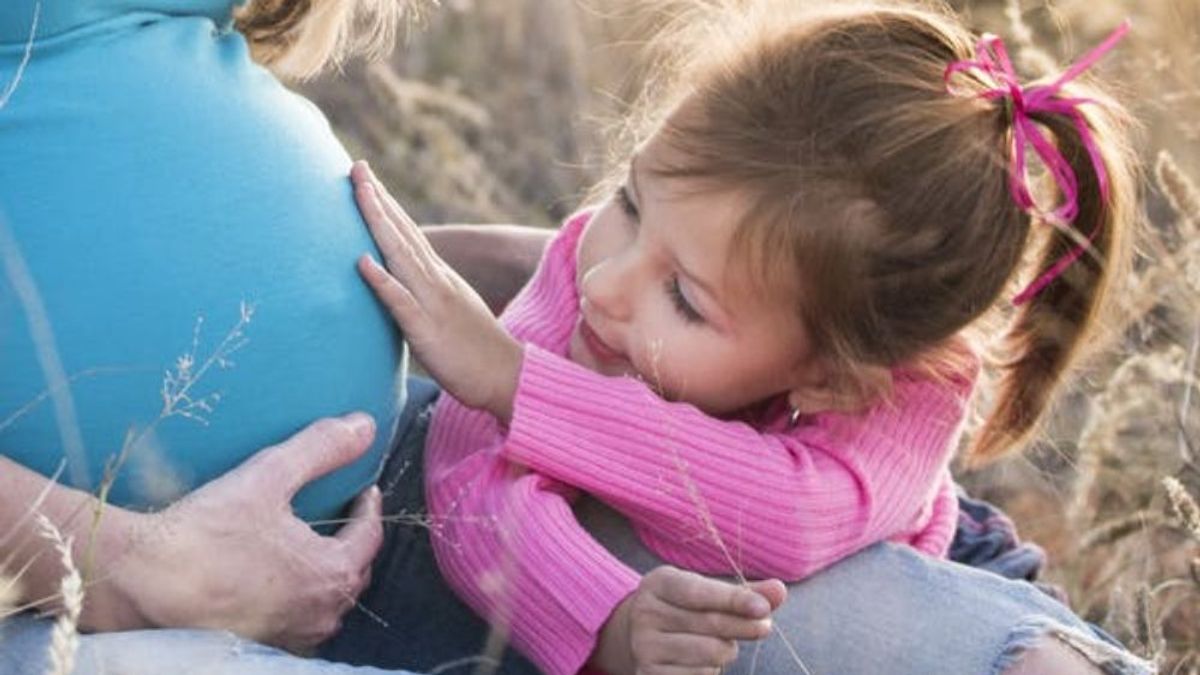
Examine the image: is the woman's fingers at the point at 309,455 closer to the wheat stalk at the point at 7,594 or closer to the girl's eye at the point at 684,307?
the wheat stalk at the point at 7,594

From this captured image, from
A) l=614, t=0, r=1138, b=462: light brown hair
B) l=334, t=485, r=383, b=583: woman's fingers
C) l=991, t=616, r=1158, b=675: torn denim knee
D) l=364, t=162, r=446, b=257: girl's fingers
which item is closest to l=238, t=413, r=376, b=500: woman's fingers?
l=334, t=485, r=383, b=583: woman's fingers

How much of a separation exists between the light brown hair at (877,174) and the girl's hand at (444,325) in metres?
0.31

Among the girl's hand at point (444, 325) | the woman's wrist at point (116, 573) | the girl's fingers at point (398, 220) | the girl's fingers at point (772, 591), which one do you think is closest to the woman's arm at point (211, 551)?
the woman's wrist at point (116, 573)

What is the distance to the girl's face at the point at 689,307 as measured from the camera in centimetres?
244

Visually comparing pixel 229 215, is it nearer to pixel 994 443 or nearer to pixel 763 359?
pixel 763 359

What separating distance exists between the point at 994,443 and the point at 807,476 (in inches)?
18.3

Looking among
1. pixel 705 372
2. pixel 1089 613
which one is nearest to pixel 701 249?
pixel 705 372

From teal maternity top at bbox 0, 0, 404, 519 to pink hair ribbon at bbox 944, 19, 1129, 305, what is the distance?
2.62 ft

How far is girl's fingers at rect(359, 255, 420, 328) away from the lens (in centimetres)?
248

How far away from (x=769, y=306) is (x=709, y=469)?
0.21 metres

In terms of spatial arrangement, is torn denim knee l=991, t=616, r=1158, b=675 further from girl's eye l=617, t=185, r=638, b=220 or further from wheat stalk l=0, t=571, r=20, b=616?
wheat stalk l=0, t=571, r=20, b=616

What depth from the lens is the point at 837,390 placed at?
2.53m

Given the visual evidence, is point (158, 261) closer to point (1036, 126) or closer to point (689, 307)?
point (689, 307)

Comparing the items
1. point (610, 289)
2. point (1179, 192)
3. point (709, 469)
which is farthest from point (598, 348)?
point (1179, 192)
